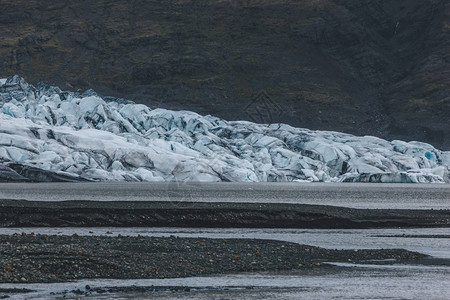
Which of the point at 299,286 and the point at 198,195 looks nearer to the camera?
the point at 299,286

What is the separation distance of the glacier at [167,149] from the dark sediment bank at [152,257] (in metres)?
59.8

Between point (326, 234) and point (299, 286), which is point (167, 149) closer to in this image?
point (326, 234)

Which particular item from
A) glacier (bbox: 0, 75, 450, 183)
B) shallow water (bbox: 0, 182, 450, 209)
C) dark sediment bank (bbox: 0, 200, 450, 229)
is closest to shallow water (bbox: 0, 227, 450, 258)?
→ dark sediment bank (bbox: 0, 200, 450, 229)

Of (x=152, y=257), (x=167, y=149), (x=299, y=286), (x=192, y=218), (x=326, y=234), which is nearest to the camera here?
(x=299, y=286)

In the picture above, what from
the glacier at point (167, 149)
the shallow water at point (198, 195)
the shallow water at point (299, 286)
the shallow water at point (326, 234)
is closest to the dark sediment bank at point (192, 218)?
the shallow water at point (326, 234)

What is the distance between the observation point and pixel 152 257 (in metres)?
23.0

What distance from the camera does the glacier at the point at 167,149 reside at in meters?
87.8

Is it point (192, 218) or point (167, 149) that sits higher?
point (192, 218)

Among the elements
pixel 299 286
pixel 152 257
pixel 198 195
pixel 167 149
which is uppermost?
pixel 299 286

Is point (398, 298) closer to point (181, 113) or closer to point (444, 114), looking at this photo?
point (181, 113)

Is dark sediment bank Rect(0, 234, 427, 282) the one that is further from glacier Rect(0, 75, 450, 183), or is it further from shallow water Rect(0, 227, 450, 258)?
glacier Rect(0, 75, 450, 183)

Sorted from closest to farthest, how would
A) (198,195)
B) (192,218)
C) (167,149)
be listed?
(192,218) < (198,195) < (167,149)

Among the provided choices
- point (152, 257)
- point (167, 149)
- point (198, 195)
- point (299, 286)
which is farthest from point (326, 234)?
point (167, 149)

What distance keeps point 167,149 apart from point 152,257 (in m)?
76.3
